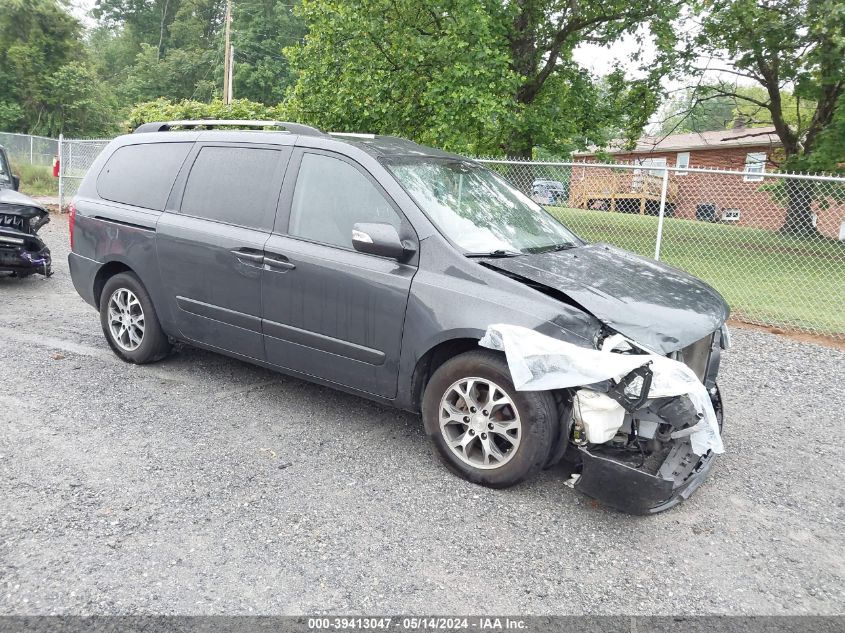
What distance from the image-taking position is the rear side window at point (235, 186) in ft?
14.6

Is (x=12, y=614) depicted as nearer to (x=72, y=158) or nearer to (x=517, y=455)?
(x=517, y=455)

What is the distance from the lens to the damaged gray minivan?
329cm

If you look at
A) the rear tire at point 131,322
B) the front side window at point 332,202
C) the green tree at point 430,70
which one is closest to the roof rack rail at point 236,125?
the front side window at point 332,202

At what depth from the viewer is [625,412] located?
324 cm

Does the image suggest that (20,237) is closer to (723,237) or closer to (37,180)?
(723,237)

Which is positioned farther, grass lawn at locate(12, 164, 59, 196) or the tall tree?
grass lawn at locate(12, 164, 59, 196)

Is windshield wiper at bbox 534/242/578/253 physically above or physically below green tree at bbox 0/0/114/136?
below

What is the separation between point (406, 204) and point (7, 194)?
6.34 metres

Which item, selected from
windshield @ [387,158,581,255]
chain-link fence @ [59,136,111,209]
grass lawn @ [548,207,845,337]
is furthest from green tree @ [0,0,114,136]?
windshield @ [387,158,581,255]

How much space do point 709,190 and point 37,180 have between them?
20.6 metres

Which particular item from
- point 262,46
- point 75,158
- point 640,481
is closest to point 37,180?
point 75,158

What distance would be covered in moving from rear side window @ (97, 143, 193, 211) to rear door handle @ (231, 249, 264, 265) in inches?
40.1

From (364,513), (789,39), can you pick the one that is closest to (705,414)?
(364,513)

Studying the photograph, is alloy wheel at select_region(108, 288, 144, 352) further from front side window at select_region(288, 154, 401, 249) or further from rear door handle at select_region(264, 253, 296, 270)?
front side window at select_region(288, 154, 401, 249)
